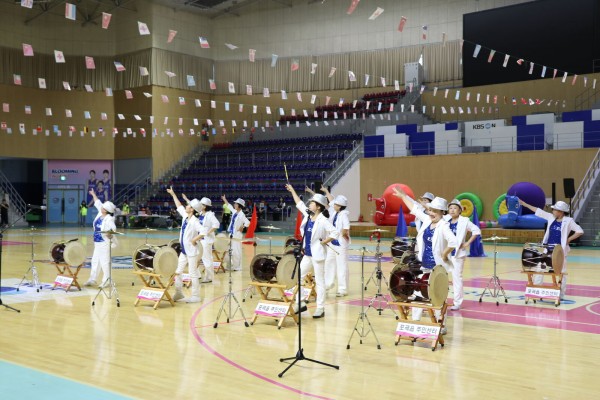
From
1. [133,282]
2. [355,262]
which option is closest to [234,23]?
[355,262]

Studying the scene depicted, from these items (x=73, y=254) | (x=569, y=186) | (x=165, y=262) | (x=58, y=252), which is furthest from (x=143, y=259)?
(x=569, y=186)

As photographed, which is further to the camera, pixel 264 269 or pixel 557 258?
pixel 557 258

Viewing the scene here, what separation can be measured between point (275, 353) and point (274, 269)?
258 centimetres

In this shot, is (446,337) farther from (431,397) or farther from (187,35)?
(187,35)

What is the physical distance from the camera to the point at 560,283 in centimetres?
1194

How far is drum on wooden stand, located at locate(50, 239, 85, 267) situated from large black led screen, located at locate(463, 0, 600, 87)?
26.4m

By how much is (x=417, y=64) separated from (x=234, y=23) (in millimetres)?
12512

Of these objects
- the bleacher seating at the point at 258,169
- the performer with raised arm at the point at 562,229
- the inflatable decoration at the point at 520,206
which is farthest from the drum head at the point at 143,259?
the bleacher seating at the point at 258,169

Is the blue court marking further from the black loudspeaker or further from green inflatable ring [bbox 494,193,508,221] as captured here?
green inflatable ring [bbox 494,193,508,221]

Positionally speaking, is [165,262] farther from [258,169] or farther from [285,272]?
[258,169]

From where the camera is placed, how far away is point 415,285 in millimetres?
8617

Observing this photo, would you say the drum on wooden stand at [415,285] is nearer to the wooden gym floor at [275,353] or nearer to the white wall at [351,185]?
the wooden gym floor at [275,353]

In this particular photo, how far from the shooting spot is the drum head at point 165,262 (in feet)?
36.6

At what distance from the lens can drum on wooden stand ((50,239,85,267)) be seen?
1298cm
